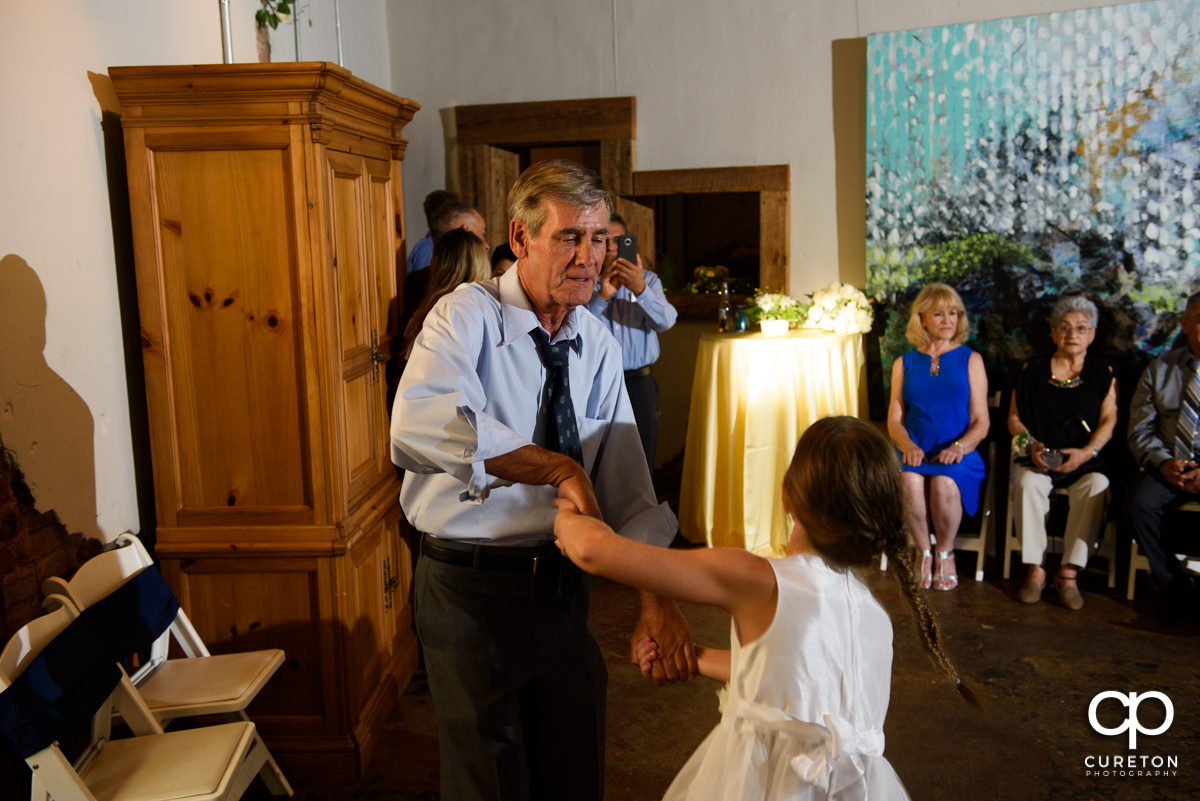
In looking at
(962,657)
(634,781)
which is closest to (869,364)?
(962,657)

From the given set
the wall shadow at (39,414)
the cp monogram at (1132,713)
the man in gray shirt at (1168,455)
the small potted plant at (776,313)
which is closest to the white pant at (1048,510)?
the man in gray shirt at (1168,455)

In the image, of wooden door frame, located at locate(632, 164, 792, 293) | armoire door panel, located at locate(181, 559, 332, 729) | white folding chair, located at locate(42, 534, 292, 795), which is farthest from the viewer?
wooden door frame, located at locate(632, 164, 792, 293)

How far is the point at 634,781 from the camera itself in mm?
3104

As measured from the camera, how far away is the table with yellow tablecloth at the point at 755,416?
5.02m

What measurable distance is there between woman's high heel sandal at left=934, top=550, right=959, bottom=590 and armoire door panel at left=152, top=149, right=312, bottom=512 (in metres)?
3.26

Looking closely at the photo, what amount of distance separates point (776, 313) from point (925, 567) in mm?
1559

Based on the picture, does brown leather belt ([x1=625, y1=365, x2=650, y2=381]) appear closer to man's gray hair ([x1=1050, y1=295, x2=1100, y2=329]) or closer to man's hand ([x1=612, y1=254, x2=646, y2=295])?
man's hand ([x1=612, y1=254, x2=646, y2=295])

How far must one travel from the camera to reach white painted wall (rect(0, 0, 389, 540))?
2395 millimetres

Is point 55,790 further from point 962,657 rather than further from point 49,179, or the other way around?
point 962,657

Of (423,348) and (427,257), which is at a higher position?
(427,257)

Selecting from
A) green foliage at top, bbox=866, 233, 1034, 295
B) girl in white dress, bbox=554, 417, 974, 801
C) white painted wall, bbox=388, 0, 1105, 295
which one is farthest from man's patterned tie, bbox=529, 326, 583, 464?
white painted wall, bbox=388, 0, 1105, 295

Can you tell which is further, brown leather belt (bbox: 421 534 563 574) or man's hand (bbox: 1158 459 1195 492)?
man's hand (bbox: 1158 459 1195 492)

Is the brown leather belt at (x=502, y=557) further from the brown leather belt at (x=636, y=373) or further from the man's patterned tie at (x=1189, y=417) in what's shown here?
the man's patterned tie at (x=1189, y=417)

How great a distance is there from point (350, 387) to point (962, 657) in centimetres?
272
